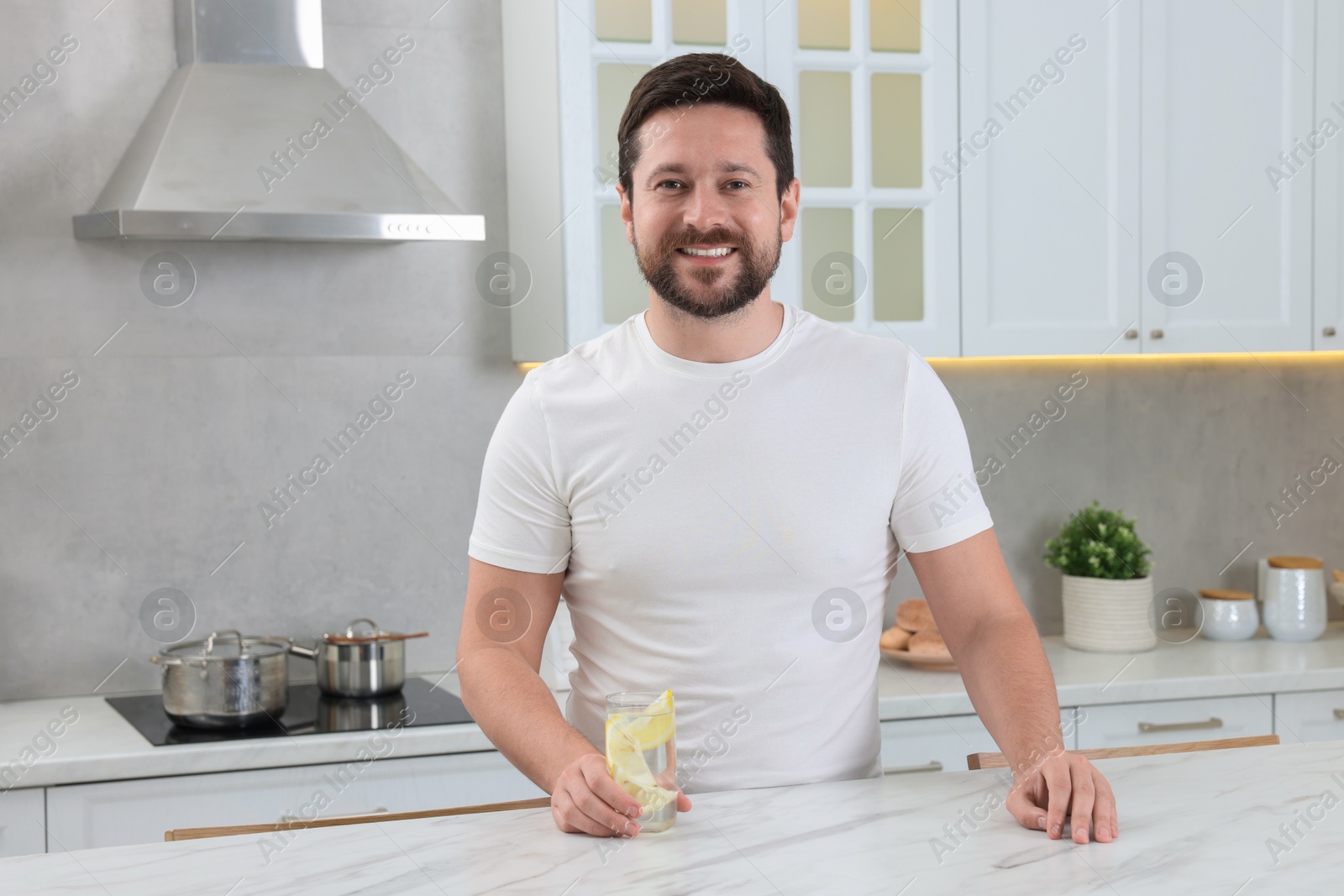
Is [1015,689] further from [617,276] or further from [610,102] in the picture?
[610,102]

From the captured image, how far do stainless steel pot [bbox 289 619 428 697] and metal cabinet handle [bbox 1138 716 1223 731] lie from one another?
1.39 metres

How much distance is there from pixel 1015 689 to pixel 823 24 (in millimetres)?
1533

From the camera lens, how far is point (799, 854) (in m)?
1.06

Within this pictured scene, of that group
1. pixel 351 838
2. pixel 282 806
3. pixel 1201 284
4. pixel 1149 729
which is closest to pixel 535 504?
pixel 351 838

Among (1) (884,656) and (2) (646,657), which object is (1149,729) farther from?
(2) (646,657)

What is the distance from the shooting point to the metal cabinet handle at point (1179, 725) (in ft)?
8.27

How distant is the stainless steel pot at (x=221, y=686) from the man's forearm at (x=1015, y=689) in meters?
1.30

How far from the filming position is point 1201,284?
2.69m

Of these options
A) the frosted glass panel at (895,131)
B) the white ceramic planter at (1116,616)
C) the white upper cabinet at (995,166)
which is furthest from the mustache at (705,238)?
the white ceramic planter at (1116,616)

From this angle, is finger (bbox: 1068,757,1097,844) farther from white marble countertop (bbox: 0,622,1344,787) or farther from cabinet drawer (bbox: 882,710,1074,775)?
cabinet drawer (bbox: 882,710,1074,775)

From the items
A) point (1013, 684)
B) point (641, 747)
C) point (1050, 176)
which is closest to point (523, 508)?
point (641, 747)

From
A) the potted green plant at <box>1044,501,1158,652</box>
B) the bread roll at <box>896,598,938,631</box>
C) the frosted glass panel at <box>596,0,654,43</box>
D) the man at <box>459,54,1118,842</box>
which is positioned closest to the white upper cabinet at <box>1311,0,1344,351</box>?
the potted green plant at <box>1044,501,1158,652</box>

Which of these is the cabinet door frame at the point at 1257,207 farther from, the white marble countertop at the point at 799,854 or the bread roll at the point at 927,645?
the white marble countertop at the point at 799,854

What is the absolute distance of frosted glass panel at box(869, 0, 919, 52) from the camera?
251 cm
